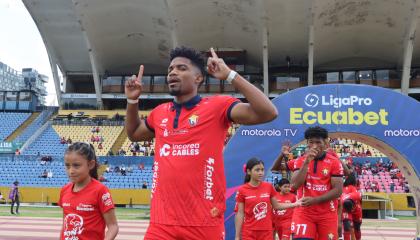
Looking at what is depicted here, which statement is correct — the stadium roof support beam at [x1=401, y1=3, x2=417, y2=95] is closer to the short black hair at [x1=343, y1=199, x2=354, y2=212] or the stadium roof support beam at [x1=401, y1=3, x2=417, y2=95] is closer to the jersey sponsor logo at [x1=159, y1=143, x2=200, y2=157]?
the short black hair at [x1=343, y1=199, x2=354, y2=212]

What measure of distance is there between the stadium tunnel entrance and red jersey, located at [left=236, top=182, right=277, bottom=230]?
114 inches

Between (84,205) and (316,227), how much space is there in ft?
10.5

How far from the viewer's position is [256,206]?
22.9ft

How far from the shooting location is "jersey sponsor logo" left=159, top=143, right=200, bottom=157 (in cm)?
338

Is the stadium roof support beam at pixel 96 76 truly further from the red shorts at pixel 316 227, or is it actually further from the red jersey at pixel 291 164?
the red shorts at pixel 316 227

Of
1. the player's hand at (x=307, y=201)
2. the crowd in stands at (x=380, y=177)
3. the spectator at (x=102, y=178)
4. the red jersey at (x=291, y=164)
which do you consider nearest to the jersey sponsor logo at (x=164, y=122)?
the player's hand at (x=307, y=201)

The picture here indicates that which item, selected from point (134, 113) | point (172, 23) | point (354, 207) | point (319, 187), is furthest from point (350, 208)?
point (172, 23)

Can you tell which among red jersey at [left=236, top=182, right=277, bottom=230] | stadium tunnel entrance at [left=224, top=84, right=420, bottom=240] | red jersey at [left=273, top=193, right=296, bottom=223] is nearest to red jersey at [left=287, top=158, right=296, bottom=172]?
red jersey at [left=236, top=182, right=277, bottom=230]

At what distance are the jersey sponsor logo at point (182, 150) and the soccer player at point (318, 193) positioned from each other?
9.42 feet

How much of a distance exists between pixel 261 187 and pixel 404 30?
3123cm

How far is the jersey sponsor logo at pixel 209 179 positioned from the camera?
133 inches

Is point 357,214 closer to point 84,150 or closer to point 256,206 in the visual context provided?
point 256,206

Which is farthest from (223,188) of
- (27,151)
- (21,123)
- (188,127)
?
(21,123)

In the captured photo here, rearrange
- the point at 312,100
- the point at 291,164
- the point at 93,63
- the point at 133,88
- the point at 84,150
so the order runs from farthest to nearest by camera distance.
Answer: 1. the point at 93,63
2. the point at 312,100
3. the point at 291,164
4. the point at 84,150
5. the point at 133,88
